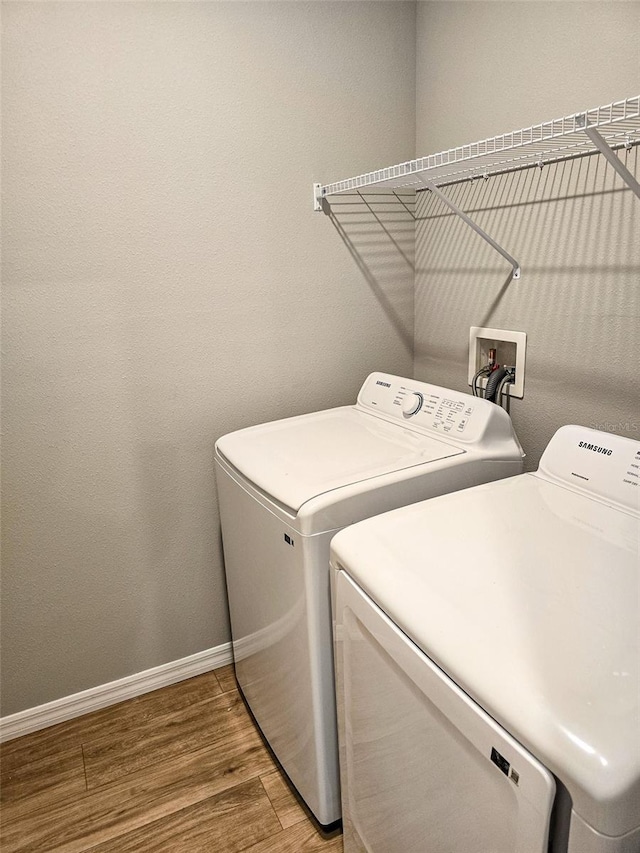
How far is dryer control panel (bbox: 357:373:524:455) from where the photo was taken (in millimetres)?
1472

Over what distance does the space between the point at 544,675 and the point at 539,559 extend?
0.27 meters

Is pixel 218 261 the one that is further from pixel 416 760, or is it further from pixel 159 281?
pixel 416 760

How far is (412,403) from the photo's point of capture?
1.68 m

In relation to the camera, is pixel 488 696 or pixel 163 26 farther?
pixel 163 26

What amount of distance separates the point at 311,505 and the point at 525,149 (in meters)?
0.97

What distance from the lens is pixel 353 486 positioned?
1274 mm

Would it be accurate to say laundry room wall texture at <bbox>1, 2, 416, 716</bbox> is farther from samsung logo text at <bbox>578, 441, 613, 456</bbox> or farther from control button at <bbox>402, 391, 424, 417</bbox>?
samsung logo text at <bbox>578, 441, 613, 456</bbox>

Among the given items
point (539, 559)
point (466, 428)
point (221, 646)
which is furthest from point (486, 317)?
point (221, 646)

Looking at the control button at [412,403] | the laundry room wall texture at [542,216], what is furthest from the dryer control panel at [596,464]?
the control button at [412,403]

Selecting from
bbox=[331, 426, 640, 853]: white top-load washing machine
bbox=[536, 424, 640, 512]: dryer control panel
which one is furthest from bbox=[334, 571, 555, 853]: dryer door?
bbox=[536, 424, 640, 512]: dryer control panel

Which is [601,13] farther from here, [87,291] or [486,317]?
[87,291]

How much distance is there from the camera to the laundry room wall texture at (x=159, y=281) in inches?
59.5

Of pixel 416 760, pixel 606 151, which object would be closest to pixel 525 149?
pixel 606 151

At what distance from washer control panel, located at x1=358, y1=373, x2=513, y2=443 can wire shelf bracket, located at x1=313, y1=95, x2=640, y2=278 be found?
1.27ft
